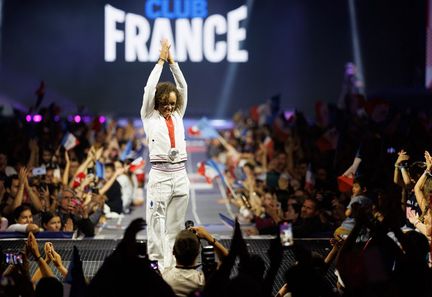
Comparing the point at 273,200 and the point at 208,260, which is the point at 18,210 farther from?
the point at 208,260

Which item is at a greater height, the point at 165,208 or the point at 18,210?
the point at 165,208

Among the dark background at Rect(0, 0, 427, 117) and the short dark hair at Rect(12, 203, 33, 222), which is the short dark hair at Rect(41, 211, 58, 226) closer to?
the short dark hair at Rect(12, 203, 33, 222)

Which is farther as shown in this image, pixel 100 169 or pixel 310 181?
pixel 100 169

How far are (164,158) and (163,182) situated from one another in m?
0.18

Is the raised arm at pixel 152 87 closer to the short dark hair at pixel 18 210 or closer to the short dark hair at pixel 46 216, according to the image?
the short dark hair at pixel 18 210

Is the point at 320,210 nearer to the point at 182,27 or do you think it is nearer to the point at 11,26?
the point at 182,27

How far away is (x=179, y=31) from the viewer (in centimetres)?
2144

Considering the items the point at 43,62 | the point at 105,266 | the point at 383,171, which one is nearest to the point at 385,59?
the point at 43,62

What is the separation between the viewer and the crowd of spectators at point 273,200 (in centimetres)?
457

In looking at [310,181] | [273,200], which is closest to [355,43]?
[310,181]

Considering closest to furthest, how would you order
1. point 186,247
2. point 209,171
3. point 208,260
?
point 186,247 < point 208,260 < point 209,171

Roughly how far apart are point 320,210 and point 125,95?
50.0ft

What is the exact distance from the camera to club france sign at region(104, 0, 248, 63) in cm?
2150

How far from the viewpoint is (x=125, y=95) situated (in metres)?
23.5
